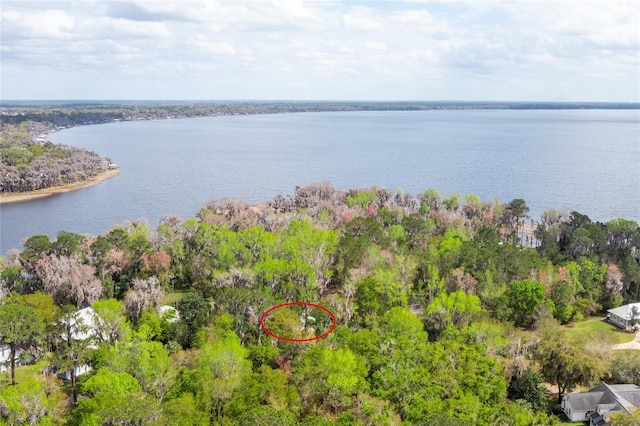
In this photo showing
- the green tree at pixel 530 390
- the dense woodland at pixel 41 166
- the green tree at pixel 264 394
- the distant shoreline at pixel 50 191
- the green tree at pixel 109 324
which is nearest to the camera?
the green tree at pixel 264 394

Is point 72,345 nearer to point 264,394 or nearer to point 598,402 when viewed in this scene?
point 264,394

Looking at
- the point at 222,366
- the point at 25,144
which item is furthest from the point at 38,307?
the point at 25,144

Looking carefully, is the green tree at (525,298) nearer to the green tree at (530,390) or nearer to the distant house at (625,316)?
the distant house at (625,316)

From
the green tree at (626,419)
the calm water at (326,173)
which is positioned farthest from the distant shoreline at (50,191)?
the green tree at (626,419)

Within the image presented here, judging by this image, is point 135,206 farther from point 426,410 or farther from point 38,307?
point 426,410

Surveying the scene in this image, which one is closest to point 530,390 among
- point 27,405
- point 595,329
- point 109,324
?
point 595,329
